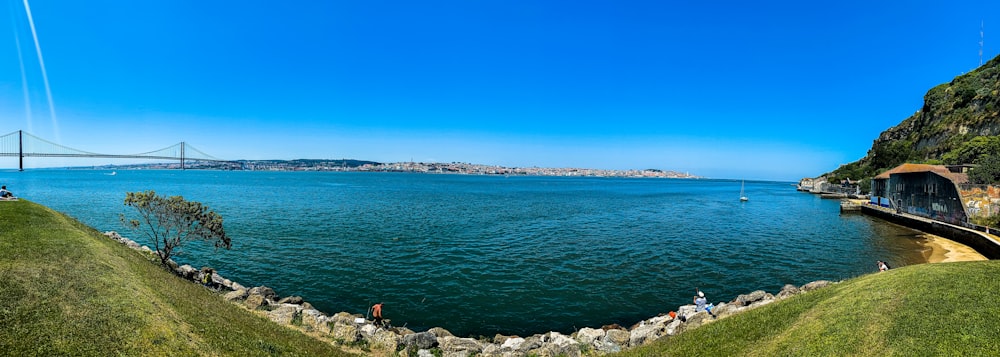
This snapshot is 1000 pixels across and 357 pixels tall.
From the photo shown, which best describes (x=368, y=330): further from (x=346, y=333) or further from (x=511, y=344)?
(x=511, y=344)

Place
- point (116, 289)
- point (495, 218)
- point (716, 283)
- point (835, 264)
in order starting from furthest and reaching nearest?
point (495, 218)
point (835, 264)
point (716, 283)
point (116, 289)

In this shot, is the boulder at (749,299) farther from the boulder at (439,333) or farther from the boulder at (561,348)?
the boulder at (439,333)

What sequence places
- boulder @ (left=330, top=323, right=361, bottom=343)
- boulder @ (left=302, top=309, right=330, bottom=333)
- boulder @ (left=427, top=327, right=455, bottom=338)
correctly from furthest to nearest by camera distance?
boulder @ (left=427, top=327, right=455, bottom=338) → boulder @ (left=302, top=309, right=330, bottom=333) → boulder @ (left=330, top=323, right=361, bottom=343)

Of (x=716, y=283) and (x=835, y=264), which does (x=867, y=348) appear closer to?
(x=716, y=283)

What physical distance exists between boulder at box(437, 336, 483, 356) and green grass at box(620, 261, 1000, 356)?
477 centimetres

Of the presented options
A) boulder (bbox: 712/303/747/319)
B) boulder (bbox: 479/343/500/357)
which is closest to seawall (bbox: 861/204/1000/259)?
boulder (bbox: 712/303/747/319)

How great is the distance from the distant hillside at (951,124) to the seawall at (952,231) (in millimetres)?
27678

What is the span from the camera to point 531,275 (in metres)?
23.8

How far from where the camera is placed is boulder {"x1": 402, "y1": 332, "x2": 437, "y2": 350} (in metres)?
13.1

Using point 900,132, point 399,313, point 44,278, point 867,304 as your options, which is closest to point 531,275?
point 399,313

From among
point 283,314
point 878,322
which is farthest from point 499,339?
point 878,322

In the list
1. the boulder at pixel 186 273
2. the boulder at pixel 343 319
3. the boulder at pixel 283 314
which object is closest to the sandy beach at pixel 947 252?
the boulder at pixel 343 319

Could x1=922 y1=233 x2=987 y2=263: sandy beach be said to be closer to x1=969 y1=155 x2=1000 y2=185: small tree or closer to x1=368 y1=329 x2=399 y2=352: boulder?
x1=969 y1=155 x2=1000 y2=185: small tree

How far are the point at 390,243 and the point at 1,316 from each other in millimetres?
24373
